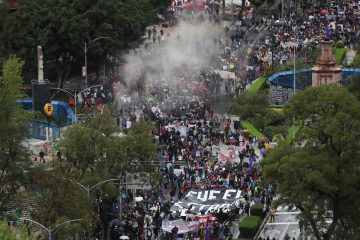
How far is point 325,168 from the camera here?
78000mm

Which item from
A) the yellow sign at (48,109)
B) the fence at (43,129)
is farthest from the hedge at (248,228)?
the yellow sign at (48,109)

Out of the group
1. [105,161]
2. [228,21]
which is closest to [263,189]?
[105,161]

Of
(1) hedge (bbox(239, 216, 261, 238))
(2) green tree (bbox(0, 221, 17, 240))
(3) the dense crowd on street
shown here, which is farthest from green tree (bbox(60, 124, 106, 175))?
(2) green tree (bbox(0, 221, 17, 240))

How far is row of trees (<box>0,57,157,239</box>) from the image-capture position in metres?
79.2

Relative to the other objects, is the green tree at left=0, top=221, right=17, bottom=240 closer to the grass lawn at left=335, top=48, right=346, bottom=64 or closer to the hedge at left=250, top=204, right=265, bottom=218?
the hedge at left=250, top=204, right=265, bottom=218

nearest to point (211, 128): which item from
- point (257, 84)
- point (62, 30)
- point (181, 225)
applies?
point (257, 84)

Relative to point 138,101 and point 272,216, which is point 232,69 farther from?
point 272,216

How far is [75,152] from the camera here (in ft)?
286

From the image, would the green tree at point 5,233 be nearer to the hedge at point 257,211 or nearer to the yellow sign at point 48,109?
the hedge at point 257,211

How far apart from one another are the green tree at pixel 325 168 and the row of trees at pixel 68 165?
31.7 feet

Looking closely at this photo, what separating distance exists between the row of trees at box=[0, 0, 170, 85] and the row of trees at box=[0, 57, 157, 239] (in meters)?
33.2

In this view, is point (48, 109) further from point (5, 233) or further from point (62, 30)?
point (5, 233)

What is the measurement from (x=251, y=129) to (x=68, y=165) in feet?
84.9

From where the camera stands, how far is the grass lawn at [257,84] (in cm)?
12156
